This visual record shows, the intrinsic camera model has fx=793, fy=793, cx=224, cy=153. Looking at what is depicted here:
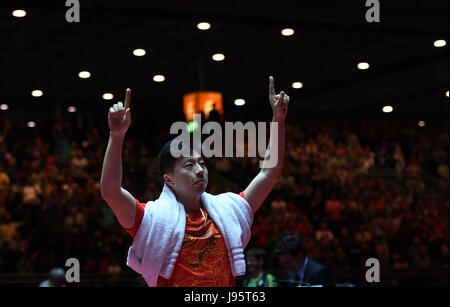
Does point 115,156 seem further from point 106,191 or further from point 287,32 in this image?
point 287,32

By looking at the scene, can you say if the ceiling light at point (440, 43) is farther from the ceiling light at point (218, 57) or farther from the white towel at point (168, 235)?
the white towel at point (168, 235)

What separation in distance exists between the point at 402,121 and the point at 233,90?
5899 mm

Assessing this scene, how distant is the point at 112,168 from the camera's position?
3107 mm

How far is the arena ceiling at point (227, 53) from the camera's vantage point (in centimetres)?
1149

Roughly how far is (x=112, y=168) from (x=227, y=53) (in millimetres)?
11094

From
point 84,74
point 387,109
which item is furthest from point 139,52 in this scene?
point 387,109

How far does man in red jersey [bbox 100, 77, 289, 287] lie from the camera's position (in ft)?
10.6

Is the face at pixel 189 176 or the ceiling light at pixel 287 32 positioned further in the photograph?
the ceiling light at pixel 287 32

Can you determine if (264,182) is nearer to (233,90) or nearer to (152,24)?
(152,24)

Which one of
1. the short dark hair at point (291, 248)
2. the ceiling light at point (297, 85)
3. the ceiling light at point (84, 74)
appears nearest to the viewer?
the short dark hair at point (291, 248)

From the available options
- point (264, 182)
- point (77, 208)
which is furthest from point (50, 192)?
point (264, 182)

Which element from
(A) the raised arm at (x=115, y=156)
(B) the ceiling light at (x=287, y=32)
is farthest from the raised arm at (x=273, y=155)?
(B) the ceiling light at (x=287, y=32)

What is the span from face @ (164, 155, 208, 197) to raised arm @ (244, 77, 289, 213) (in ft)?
0.91

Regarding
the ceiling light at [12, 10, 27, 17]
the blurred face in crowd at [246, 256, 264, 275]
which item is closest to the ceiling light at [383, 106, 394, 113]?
the ceiling light at [12, 10, 27, 17]
